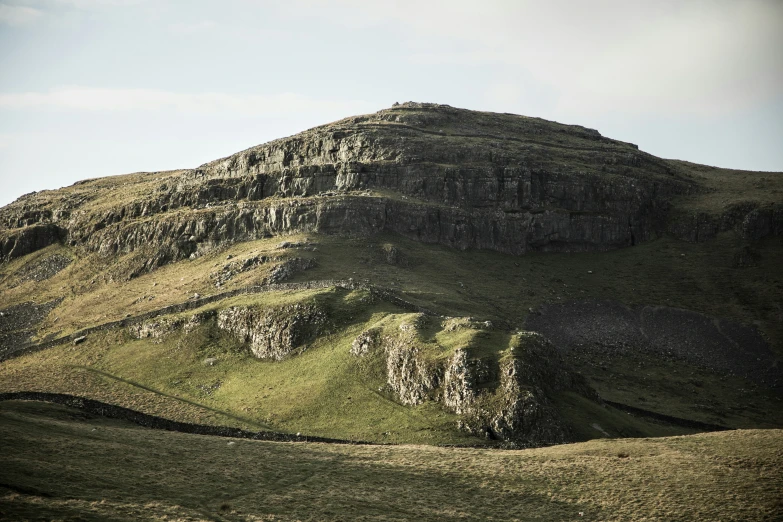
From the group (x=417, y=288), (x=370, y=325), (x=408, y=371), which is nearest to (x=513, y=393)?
(x=408, y=371)

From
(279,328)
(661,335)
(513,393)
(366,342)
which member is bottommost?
(513,393)

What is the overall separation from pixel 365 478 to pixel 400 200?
299ft

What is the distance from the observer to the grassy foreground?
3816 cm

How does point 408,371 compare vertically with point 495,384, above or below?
above

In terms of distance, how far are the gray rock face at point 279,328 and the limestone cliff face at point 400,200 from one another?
4003 cm

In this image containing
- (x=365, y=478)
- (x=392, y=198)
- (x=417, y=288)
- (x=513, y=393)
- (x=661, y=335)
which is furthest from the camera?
(x=392, y=198)

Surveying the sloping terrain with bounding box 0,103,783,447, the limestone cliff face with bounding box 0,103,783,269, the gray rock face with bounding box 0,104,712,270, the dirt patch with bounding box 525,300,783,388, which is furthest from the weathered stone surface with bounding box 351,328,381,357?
the gray rock face with bounding box 0,104,712,270

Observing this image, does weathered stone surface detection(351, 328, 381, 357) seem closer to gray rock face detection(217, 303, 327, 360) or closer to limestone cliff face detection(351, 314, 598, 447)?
limestone cliff face detection(351, 314, 598, 447)

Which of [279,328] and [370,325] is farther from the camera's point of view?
[279,328]

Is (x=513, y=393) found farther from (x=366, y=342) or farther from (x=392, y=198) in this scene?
(x=392, y=198)

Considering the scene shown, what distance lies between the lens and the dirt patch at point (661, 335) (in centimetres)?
10625

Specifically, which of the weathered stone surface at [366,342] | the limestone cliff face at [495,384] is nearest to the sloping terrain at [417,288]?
the limestone cliff face at [495,384]

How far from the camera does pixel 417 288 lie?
105125 millimetres

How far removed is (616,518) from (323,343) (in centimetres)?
4507
